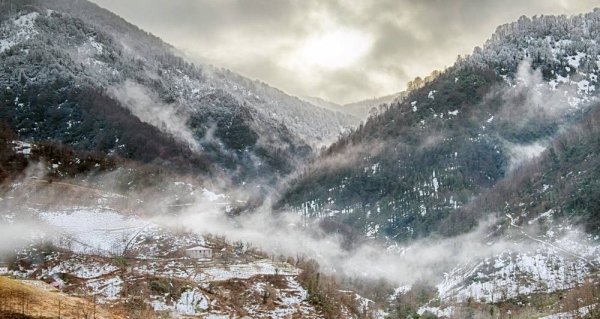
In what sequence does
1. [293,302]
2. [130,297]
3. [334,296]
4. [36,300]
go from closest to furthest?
1. [36,300]
2. [130,297]
3. [293,302]
4. [334,296]

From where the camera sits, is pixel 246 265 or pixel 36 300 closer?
pixel 36 300

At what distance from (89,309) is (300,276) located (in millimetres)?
78943

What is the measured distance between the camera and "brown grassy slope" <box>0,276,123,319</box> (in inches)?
4207

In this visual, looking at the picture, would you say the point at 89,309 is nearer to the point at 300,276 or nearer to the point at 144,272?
the point at 144,272

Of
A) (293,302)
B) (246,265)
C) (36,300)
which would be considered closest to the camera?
(36,300)

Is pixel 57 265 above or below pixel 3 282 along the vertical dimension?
above

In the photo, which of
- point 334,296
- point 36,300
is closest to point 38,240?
point 36,300

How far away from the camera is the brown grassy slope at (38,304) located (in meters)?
107

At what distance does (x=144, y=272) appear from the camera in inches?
6919

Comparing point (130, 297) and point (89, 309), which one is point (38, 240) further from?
point (89, 309)

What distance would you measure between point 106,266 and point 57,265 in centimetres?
1316

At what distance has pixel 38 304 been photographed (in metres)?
113

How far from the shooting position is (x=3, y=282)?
117m

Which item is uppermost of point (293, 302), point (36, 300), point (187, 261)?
point (187, 261)
